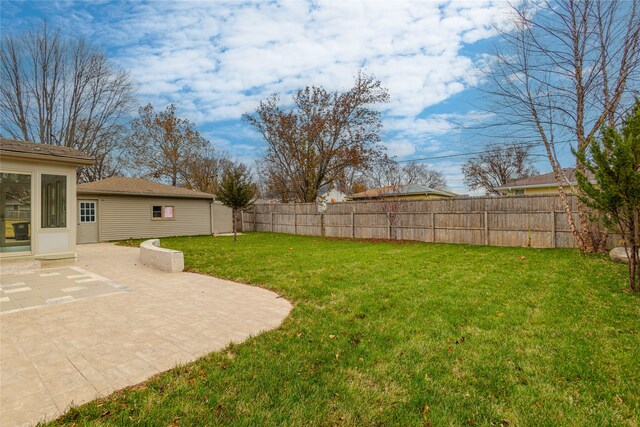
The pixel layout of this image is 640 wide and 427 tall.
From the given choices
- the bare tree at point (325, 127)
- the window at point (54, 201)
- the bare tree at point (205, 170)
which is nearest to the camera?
the window at point (54, 201)

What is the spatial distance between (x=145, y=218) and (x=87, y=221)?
98.8 inches

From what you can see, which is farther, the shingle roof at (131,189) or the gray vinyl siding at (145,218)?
the gray vinyl siding at (145,218)

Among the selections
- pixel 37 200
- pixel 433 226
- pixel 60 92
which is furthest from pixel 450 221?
pixel 60 92

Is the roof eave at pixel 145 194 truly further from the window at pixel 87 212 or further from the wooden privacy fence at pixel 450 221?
the wooden privacy fence at pixel 450 221

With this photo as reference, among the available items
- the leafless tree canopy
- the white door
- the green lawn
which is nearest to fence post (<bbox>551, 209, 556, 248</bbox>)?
the green lawn

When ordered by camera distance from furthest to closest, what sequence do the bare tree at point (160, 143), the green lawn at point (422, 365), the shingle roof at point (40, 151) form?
1. the bare tree at point (160, 143)
2. the shingle roof at point (40, 151)
3. the green lawn at point (422, 365)

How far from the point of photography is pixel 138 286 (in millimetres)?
5859

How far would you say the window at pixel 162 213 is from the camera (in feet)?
55.5

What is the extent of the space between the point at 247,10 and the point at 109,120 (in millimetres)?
18526

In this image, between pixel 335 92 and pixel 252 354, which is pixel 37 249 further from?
pixel 335 92

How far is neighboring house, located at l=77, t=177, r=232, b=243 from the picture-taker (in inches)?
Answer: 579

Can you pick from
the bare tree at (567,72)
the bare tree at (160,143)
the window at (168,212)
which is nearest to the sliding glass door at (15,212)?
the window at (168,212)

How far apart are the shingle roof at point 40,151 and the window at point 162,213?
8831 millimetres

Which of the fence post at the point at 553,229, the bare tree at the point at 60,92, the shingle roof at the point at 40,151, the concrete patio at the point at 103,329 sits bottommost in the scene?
the concrete patio at the point at 103,329
